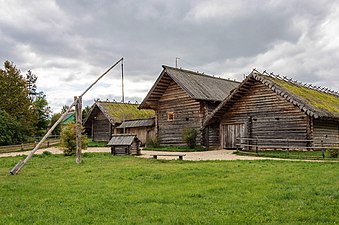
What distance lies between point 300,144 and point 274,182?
1446 centimetres

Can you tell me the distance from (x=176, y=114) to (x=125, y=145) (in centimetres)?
967

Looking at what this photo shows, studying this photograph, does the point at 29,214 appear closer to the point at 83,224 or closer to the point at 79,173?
the point at 83,224

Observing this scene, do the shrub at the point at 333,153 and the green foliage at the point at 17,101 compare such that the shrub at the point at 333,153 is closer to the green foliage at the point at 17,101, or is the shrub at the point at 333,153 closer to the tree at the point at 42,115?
the green foliage at the point at 17,101

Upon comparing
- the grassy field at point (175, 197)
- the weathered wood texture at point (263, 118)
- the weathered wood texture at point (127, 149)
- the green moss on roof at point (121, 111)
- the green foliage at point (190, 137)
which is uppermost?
the green moss on roof at point (121, 111)

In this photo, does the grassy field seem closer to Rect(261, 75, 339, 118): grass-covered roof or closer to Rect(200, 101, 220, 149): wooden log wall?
Rect(261, 75, 339, 118): grass-covered roof

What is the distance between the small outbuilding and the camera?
81.1 ft

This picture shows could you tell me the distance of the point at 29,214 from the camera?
7.77 meters

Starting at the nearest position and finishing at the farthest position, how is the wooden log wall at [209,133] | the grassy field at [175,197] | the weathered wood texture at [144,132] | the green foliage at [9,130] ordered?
the grassy field at [175,197] < the wooden log wall at [209,133] < the weathered wood texture at [144,132] < the green foliage at [9,130]

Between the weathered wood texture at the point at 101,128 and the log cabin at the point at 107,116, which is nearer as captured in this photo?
the log cabin at the point at 107,116

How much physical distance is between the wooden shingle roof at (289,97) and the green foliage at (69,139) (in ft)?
32.5

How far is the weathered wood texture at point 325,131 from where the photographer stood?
81.8 ft

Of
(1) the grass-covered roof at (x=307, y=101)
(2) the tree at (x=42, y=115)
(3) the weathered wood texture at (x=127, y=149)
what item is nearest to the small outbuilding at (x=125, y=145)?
(3) the weathered wood texture at (x=127, y=149)

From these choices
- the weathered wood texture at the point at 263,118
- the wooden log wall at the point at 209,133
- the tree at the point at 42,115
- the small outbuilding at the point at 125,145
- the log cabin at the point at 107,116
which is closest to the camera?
the small outbuilding at the point at 125,145

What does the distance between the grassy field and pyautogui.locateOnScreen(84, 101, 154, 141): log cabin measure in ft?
93.4
